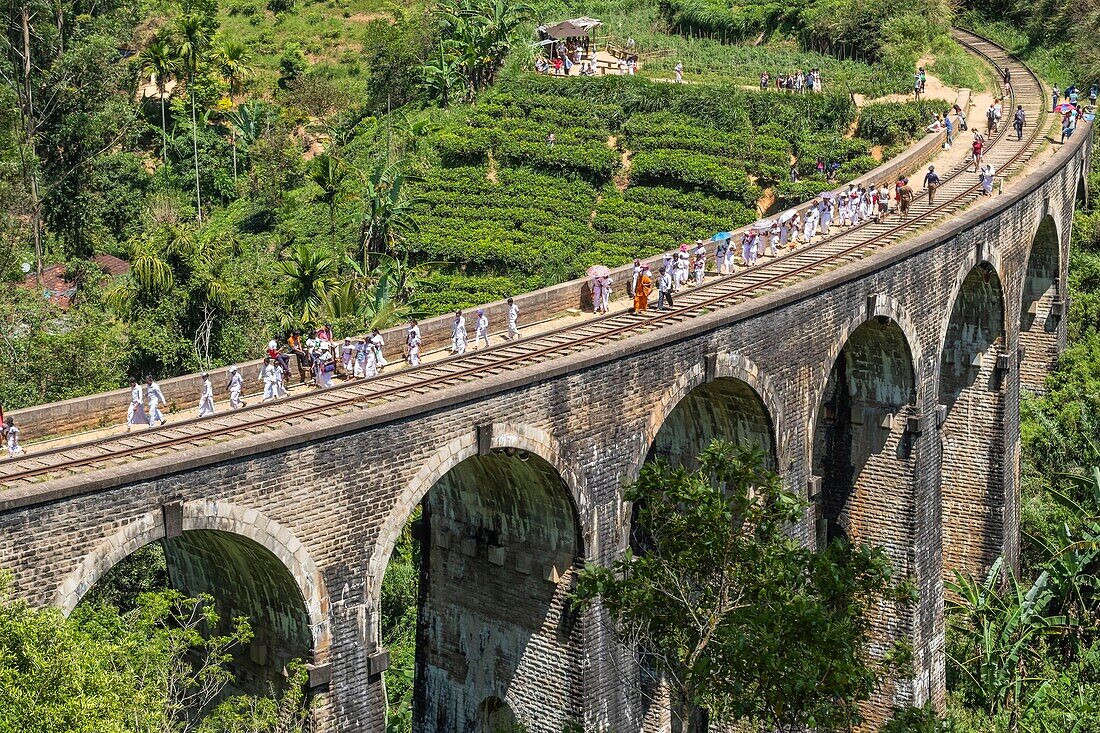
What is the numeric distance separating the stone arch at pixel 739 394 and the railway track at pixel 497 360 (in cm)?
177

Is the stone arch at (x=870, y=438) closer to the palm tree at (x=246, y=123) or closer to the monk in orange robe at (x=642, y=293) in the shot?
the monk in orange robe at (x=642, y=293)

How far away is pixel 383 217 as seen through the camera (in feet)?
212

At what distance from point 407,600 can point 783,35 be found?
4934cm

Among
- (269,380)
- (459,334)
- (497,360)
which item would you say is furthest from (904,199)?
(269,380)

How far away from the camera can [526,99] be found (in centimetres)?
7525

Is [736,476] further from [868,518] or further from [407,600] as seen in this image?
[407,600]

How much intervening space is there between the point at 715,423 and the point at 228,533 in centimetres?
1432

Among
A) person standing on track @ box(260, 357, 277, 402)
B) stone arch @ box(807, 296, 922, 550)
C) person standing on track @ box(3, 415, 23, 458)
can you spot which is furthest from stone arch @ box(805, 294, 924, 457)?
person standing on track @ box(3, 415, 23, 458)

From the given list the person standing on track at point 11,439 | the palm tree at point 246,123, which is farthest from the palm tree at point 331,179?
the person standing on track at point 11,439

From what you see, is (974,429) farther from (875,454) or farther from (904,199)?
(904,199)

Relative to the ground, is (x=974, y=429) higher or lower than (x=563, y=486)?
lower

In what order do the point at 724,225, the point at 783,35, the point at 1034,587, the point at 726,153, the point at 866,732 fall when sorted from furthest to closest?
the point at 783,35 < the point at 726,153 < the point at 724,225 < the point at 1034,587 < the point at 866,732

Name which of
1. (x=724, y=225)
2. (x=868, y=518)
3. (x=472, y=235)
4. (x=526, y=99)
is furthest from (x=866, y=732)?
(x=526, y=99)

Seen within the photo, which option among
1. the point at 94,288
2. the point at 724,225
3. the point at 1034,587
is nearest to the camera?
the point at 1034,587
